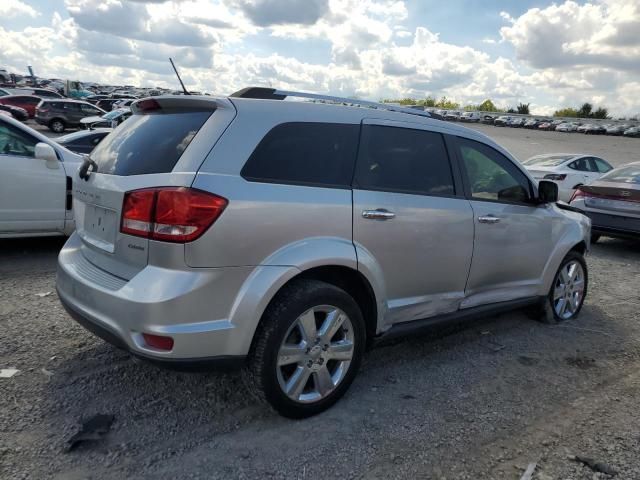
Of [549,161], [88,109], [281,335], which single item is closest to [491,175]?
[281,335]

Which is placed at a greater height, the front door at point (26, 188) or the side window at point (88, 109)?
the front door at point (26, 188)

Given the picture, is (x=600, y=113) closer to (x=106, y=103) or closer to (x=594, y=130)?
(x=594, y=130)

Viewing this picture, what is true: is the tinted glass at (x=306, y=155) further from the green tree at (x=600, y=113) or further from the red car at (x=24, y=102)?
the green tree at (x=600, y=113)

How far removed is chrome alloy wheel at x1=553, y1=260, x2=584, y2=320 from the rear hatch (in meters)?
3.70

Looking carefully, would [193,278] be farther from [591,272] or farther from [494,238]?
[591,272]

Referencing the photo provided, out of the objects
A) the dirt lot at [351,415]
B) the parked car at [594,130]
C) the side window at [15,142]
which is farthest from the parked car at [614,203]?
the parked car at [594,130]

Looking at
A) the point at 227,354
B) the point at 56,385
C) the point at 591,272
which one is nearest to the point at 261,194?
the point at 227,354

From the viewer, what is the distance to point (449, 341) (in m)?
4.53

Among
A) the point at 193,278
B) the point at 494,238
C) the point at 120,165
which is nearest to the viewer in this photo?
the point at 193,278

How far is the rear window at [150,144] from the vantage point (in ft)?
9.47

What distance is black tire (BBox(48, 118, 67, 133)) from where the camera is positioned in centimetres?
2716

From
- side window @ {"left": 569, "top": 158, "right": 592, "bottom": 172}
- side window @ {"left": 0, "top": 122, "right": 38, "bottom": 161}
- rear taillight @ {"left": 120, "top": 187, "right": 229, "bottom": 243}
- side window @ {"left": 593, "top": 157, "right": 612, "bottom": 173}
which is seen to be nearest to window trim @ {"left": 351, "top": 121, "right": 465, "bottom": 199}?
rear taillight @ {"left": 120, "top": 187, "right": 229, "bottom": 243}

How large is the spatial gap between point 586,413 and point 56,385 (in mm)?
3332

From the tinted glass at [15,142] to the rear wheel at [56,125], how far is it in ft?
78.2
